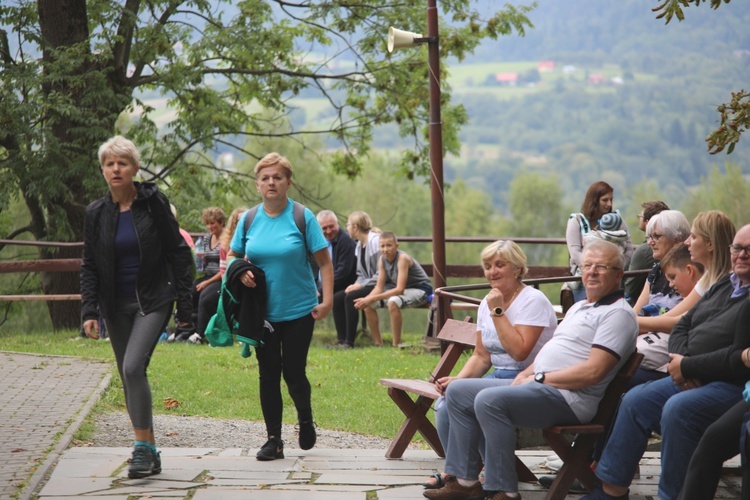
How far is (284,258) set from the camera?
651 cm

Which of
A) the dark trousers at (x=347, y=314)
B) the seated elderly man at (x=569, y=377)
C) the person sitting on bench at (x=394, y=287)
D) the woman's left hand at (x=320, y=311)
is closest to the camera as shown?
the seated elderly man at (x=569, y=377)

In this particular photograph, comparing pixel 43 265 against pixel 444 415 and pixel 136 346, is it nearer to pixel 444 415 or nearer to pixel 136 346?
pixel 136 346

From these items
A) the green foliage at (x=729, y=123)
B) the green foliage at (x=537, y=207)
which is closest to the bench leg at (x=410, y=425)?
the green foliage at (x=729, y=123)

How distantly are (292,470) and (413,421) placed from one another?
36.4 inches

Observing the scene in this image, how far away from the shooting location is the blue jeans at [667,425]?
4949mm

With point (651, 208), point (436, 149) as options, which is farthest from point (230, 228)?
point (651, 208)

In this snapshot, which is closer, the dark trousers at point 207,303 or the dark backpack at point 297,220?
the dark backpack at point 297,220

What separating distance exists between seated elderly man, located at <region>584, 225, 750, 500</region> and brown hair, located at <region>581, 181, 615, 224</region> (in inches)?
172

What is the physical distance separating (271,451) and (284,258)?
1231 millimetres

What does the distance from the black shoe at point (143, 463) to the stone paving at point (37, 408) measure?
52cm

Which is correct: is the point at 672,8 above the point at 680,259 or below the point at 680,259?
above

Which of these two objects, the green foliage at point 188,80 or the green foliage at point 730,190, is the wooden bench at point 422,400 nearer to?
the green foliage at point 188,80

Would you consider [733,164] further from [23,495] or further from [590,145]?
[590,145]

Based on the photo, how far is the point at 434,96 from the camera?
11.8m
